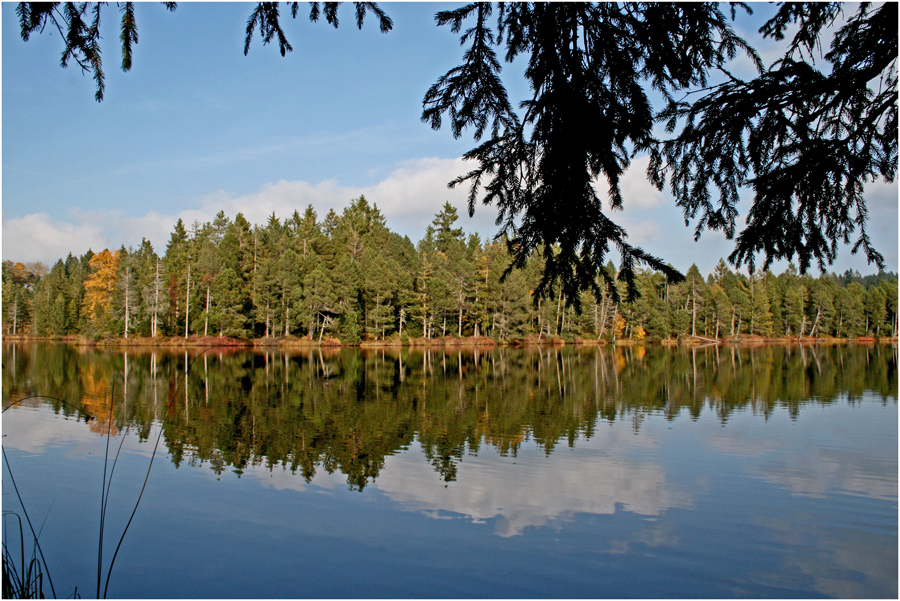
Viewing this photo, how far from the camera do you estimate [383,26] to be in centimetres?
374

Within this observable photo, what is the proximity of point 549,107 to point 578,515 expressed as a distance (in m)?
5.79

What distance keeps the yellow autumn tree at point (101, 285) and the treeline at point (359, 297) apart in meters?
0.14

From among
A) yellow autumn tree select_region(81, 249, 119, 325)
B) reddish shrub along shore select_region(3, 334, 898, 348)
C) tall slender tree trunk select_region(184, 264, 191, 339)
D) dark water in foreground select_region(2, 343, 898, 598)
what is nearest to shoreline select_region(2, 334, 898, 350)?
reddish shrub along shore select_region(3, 334, 898, 348)

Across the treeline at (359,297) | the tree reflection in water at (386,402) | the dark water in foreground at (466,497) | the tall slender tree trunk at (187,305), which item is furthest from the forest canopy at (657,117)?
the tall slender tree trunk at (187,305)

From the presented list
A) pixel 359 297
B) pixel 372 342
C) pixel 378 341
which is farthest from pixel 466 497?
pixel 359 297

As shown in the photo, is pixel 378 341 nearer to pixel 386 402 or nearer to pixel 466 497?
pixel 386 402

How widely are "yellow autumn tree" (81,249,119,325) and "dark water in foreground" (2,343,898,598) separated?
1813 inches

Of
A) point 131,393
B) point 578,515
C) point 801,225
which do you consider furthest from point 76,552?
point 131,393

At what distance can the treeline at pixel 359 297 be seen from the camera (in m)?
54.6

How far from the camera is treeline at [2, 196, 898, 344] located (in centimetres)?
5456

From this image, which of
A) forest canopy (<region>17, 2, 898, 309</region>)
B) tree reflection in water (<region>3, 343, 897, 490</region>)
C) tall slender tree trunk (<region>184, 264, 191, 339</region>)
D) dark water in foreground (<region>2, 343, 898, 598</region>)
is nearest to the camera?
forest canopy (<region>17, 2, 898, 309</region>)

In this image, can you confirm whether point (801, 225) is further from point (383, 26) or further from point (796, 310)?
point (796, 310)

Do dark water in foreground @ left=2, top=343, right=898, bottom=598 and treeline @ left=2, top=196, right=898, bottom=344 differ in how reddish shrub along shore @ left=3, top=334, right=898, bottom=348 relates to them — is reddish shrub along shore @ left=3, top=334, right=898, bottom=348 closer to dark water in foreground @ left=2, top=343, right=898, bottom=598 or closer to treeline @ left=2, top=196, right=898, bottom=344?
treeline @ left=2, top=196, right=898, bottom=344

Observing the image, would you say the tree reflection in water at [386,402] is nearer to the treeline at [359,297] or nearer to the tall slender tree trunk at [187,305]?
the treeline at [359,297]
